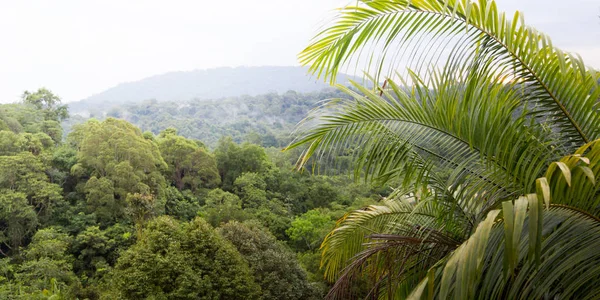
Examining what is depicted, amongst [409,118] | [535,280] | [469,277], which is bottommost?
[535,280]

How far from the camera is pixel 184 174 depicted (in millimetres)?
21375

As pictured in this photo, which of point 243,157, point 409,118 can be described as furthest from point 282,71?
point 409,118

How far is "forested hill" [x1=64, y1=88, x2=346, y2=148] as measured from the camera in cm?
6284

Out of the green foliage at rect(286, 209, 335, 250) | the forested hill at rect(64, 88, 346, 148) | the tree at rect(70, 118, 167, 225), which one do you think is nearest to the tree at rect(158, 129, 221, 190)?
the tree at rect(70, 118, 167, 225)

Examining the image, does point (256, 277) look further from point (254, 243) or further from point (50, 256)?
point (50, 256)

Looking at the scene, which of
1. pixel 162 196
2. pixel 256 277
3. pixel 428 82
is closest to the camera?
pixel 428 82

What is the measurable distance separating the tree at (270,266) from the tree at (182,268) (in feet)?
2.11

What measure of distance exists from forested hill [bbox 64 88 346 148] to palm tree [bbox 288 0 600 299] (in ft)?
184

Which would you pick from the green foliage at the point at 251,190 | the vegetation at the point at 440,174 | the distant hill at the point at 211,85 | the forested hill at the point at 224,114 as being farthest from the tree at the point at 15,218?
the distant hill at the point at 211,85

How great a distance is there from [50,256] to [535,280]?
44.5 ft

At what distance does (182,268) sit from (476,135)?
712cm

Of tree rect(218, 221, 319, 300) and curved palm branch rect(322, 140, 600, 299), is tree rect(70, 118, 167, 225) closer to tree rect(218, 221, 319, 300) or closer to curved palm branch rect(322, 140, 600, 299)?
tree rect(218, 221, 319, 300)

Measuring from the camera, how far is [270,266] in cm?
995

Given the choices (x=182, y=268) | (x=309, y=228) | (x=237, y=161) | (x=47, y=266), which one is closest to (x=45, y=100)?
(x=237, y=161)
